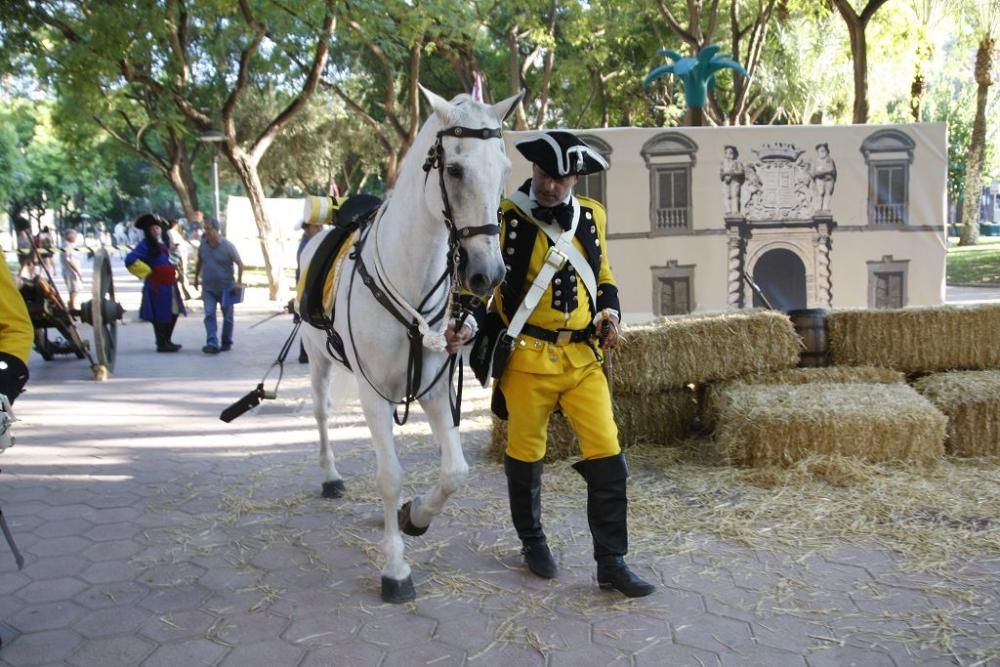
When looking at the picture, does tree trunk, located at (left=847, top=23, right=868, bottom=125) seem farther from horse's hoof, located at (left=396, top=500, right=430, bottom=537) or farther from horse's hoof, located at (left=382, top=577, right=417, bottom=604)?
horse's hoof, located at (left=382, top=577, right=417, bottom=604)

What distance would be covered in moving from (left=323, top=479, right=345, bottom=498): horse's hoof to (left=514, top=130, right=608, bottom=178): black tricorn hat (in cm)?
275

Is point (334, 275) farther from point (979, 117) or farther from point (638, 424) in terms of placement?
point (979, 117)

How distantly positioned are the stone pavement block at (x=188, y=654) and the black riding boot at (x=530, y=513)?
1.45m

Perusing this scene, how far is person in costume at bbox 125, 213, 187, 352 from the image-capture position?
10820 mm

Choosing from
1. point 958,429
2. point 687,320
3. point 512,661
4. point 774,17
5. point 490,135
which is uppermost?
point 774,17

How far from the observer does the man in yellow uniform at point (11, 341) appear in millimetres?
3043

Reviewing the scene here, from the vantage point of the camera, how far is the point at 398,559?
3803 mm

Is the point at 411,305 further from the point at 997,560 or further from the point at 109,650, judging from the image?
the point at 997,560

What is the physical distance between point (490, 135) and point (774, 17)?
18.4 meters

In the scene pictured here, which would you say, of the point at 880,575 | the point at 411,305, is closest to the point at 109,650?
the point at 411,305

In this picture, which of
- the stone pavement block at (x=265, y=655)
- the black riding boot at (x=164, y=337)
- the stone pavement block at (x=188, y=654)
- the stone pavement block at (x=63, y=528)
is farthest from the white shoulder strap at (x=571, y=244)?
the black riding boot at (x=164, y=337)

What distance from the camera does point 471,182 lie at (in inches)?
121

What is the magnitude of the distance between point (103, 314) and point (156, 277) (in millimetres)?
1934

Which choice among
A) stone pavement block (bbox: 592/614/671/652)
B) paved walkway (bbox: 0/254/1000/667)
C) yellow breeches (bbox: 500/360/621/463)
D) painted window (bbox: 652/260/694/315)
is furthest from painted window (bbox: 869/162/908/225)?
stone pavement block (bbox: 592/614/671/652)
